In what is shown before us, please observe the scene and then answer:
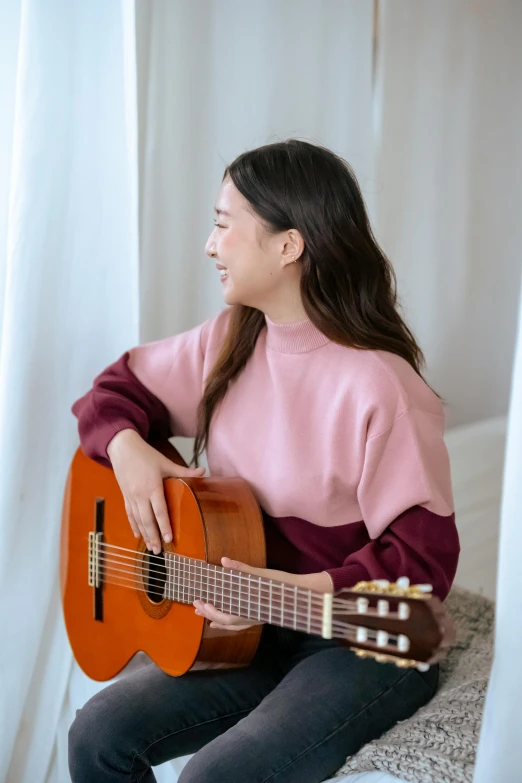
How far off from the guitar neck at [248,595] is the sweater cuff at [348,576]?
0.34 feet

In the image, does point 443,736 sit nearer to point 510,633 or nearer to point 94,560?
point 510,633

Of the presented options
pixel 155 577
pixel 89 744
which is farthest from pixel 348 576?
pixel 89 744

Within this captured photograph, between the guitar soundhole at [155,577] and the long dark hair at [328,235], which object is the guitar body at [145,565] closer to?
the guitar soundhole at [155,577]

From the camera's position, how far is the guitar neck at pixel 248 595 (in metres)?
1.01

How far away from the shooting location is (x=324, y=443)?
1.26 meters

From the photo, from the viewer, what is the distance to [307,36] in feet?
6.22

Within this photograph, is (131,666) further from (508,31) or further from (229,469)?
(508,31)

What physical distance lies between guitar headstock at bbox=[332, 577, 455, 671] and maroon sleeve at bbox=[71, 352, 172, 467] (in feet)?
2.06

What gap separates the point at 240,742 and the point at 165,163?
1117mm

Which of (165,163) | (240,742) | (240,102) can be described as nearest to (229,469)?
(240,742)

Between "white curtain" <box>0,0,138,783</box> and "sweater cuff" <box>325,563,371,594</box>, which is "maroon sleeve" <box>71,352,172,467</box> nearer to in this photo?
"white curtain" <box>0,0,138,783</box>

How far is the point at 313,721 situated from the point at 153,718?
9.5 inches

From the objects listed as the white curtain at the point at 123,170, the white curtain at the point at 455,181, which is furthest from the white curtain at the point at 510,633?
the white curtain at the point at 455,181

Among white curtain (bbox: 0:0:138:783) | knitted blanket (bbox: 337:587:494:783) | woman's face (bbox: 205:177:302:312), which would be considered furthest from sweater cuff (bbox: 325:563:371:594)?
white curtain (bbox: 0:0:138:783)
